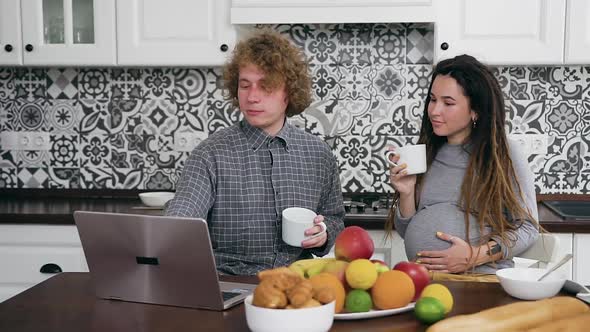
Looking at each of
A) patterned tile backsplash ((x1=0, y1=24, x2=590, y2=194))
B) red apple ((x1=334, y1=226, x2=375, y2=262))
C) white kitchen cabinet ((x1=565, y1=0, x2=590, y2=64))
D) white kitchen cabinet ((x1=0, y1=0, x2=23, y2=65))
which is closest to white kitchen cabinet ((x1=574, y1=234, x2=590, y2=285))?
patterned tile backsplash ((x1=0, y1=24, x2=590, y2=194))

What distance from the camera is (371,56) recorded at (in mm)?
3137

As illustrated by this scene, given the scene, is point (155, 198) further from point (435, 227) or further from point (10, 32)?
point (435, 227)

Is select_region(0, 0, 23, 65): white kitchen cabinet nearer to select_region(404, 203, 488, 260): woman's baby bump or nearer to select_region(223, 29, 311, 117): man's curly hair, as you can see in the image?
select_region(223, 29, 311, 117): man's curly hair

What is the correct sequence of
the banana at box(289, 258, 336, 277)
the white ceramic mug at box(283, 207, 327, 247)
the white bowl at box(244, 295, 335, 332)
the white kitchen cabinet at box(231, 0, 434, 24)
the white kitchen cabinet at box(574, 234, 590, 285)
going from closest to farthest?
the white bowl at box(244, 295, 335, 332), the banana at box(289, 258, 336, 277), the white ceramic mug at box(283, 207, 327, 247), the white kitchen cabinet at box(574, 234, 590, 285), the white kitchen cabinet at box(231, 0, 434, 24)

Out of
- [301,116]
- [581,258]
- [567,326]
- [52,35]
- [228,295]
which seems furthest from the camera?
[301,116]

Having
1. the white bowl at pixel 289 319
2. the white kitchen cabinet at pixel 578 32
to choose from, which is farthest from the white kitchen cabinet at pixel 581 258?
the white bowl at pixel 289 319

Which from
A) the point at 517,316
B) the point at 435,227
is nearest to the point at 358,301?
the point at 517,316

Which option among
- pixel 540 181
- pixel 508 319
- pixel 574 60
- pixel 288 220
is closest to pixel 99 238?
pixel 288 220

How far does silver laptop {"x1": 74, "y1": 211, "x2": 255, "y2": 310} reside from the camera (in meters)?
1.36

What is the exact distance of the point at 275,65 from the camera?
2025mm

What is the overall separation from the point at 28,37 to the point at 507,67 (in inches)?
77.0

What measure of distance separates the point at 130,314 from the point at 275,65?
87cm

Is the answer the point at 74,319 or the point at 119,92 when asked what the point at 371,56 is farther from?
the point at 74,319

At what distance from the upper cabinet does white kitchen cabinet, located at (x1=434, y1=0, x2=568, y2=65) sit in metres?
1.31
